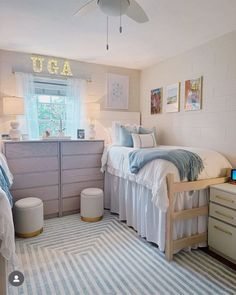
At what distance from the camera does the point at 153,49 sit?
10.2 ft

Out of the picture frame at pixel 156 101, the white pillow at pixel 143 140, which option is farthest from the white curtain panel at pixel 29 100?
the picture frame at pixel 156 101

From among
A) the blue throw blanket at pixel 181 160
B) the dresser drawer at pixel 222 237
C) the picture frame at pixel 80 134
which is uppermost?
the picture frame at pixel 80 134

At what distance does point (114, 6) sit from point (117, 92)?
7.84 feet

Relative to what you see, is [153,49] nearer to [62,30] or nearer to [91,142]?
[62,30]

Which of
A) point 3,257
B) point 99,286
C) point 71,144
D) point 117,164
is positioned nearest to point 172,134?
point 117,164

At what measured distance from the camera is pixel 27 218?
8.21ft

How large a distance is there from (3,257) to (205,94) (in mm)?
2777

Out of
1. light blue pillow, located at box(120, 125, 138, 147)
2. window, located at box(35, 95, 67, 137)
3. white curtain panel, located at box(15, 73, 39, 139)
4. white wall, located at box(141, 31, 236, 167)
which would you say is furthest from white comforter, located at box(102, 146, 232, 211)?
white curtain panel, located at box(15, 73, 39, 139)

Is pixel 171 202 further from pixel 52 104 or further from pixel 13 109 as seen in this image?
pixel 52 104

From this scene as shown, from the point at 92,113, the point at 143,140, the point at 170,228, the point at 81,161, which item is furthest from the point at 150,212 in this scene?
the point at 92,113

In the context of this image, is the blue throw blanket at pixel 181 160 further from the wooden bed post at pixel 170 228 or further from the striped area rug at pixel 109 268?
the striped area rug at pixel 109 268

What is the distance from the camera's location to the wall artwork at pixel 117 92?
12.8ft

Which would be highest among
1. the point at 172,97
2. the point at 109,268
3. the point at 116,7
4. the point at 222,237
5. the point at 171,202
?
the point at 116,7

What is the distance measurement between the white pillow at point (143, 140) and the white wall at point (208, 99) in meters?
0.50
